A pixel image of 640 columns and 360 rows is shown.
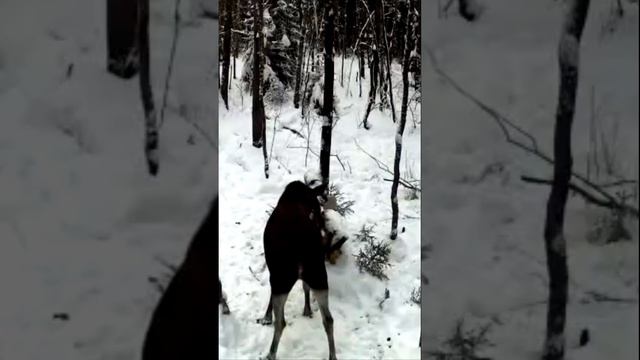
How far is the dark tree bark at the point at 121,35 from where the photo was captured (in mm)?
1024

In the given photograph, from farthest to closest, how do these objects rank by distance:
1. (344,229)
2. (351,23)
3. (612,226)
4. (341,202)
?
(351,23) → (341,202) → (344,229) → (612,226)

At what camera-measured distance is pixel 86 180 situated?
1.02 m

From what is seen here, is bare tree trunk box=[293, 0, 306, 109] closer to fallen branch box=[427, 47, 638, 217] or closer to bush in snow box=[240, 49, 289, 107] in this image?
bush in snow box=[240, 49, 289, 107]

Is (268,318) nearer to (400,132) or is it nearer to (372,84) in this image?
(400,132)

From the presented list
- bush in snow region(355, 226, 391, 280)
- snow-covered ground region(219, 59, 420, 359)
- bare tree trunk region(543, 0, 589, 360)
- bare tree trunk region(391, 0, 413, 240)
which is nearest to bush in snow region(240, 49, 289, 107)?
snow-covered ground region(219, 59, 420, 359)

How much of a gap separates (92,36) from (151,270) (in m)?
0.41

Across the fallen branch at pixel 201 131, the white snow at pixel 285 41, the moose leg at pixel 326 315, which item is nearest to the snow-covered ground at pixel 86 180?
the fallen branch at pixel 201 131

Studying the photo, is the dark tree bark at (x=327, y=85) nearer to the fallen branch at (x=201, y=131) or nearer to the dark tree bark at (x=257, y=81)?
the dark tree bark at (x=257, y=81)

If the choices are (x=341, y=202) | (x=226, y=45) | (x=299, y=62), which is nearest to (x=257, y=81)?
(x=226, y=45)

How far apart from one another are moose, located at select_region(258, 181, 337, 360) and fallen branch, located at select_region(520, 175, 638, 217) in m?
1.04

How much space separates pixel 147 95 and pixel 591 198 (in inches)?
30.2

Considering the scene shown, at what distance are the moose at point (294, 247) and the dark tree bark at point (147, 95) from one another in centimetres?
97

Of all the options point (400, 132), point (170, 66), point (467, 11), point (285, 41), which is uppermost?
point (285, 41)

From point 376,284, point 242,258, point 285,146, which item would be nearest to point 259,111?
point 285,146
